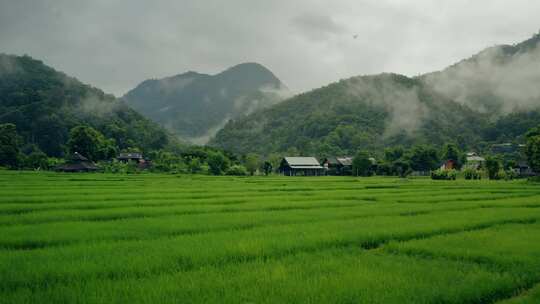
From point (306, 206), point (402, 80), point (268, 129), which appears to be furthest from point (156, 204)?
point (402, 80)

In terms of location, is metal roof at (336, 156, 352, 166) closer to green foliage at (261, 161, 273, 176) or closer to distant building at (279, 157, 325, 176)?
distant building at (279, 157, 325, 176)

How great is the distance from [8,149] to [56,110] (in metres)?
29.0

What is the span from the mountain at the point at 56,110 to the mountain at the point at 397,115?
1330 inches

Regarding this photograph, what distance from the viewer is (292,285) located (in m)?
6.25

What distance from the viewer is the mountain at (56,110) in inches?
3132

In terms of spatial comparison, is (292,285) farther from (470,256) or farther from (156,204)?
(156,204)

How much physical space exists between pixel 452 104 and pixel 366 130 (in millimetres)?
27069

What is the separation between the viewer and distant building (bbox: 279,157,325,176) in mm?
77188

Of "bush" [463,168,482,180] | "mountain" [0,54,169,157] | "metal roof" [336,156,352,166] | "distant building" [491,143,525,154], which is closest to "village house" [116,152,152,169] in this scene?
"mountain" [0,54,169,157]

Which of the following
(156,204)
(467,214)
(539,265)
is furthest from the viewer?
(156,204)

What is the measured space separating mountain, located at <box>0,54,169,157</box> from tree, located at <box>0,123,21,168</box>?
1879cm

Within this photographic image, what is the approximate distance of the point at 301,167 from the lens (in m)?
76.7

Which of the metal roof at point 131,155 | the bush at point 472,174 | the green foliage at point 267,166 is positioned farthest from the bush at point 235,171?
the bush at point 472,174

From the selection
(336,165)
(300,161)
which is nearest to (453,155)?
(336,165)
